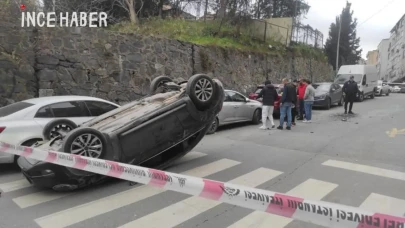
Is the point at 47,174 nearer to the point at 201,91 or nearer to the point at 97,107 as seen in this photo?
the point at 97,107

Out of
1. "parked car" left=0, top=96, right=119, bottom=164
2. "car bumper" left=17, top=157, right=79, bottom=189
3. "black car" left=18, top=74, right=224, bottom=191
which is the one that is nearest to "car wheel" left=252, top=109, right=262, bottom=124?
"black car" left=18, top=74, right=224, bottom=191

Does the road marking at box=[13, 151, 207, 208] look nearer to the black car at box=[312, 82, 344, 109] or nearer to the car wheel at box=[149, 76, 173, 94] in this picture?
the car wheel at box=[149, 76, 173, 94]

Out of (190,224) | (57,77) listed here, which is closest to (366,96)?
(57,77)

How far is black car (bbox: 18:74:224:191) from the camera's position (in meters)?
4.98

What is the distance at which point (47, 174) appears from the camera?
4.82 metres

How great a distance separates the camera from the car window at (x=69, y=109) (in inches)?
265

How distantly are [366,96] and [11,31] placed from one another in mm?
22480

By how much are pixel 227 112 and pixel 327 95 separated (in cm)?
815

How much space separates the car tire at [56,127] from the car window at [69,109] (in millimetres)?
500

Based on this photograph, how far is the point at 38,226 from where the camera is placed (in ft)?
13.0

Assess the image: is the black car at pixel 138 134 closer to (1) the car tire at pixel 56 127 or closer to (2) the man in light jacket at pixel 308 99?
(1) the car tire at pixel 56 127

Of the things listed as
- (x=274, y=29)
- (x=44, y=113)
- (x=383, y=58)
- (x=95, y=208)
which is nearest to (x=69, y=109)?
(x=44, y=113)

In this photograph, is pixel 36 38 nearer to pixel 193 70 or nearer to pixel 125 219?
pixel 193 70

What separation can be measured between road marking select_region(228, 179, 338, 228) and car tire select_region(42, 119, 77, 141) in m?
3.82
